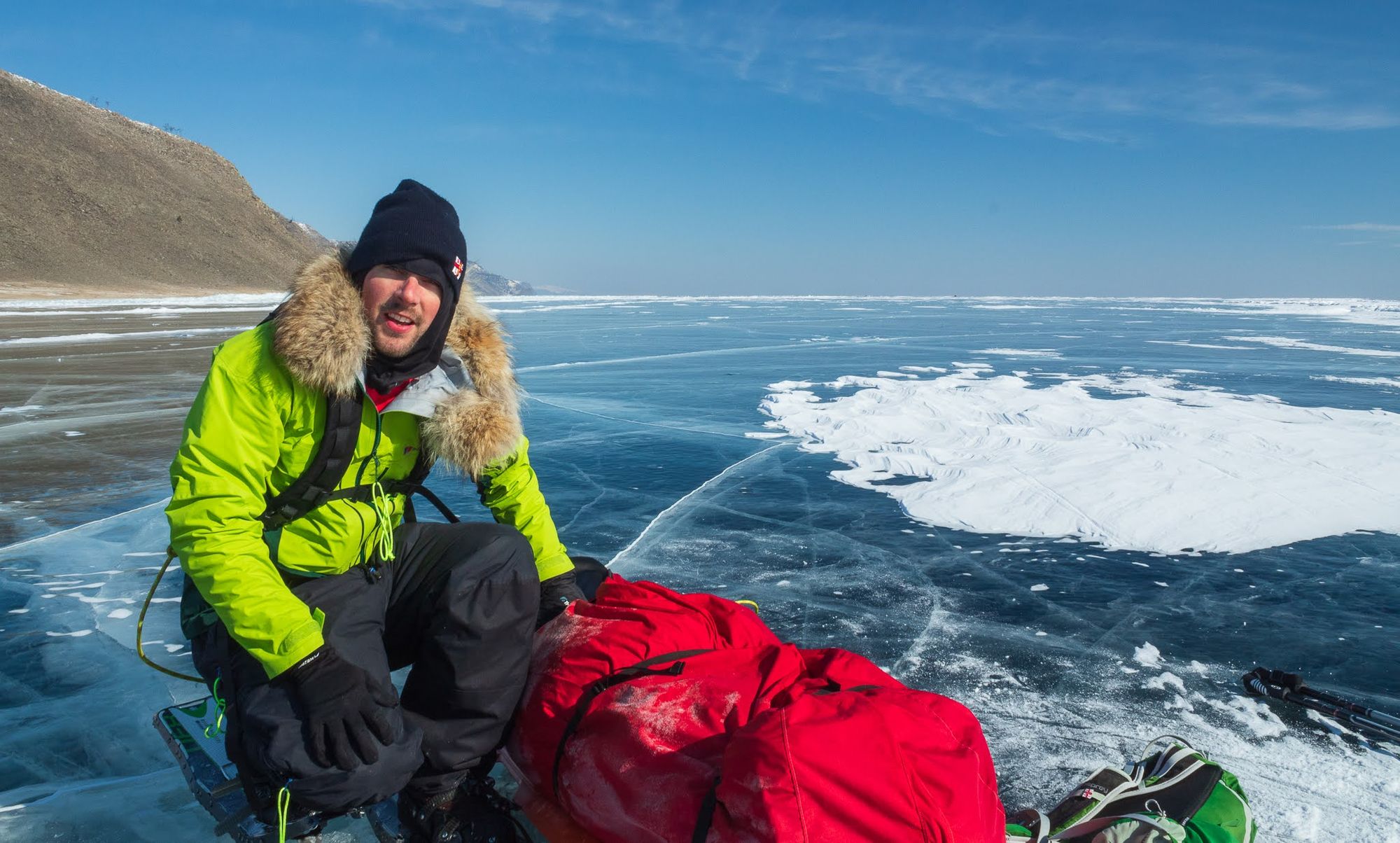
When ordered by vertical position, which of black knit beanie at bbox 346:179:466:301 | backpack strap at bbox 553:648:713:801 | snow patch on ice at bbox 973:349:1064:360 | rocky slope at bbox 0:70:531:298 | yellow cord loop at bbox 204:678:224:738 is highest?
rocky slope at bbox 0:70:531:298

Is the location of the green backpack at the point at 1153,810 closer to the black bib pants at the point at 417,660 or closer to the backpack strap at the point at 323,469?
the black bib pants at the point at 417,660

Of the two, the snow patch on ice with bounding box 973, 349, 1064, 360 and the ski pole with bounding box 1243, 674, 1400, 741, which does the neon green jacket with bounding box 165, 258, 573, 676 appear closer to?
the ski pole with bounding box 1243, 674, 1400, 741

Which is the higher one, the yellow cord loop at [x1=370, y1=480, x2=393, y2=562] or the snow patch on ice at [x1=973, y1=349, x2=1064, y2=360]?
the yellow cord loop at [x1=370, y1=480, x2=393, y2=562]

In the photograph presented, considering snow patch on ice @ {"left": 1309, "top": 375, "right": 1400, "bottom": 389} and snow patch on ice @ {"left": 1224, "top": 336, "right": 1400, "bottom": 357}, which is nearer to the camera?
snow patch on ice @ {"left": 1309, "top": 375, "right": 1400, "bottom": 389}

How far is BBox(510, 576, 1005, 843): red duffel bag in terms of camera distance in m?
1.54

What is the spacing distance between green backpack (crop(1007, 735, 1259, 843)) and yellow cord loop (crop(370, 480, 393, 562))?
5.47ft

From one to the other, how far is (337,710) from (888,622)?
2.47 meters

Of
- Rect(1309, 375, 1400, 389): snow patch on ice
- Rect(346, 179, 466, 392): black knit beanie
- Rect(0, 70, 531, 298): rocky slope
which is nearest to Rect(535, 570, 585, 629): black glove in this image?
Rect(346, 179, 466, 392): black knit beanie

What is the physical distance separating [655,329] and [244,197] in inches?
3481

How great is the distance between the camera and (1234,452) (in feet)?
22.2

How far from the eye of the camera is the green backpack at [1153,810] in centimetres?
200

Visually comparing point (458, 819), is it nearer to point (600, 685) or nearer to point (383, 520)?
point (600, 685)

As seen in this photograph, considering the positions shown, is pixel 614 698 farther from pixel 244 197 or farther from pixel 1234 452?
pixel 244 197

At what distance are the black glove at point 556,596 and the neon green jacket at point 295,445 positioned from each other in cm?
41
